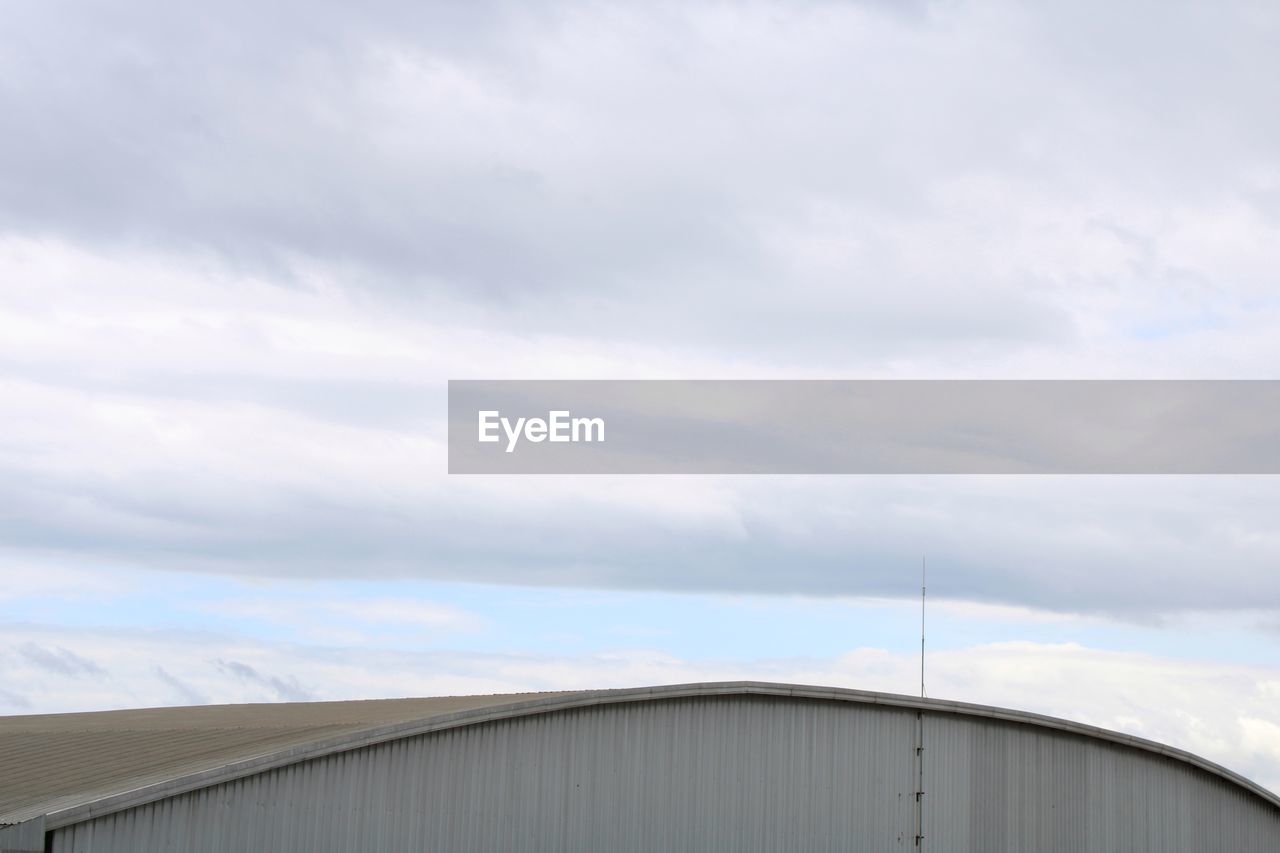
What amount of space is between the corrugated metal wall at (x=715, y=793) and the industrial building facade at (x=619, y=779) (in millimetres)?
52

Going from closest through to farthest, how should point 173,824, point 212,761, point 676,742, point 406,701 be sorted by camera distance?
point 173,824
point 212,761
point 676,742
point 406,701

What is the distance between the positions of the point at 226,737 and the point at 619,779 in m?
10.1

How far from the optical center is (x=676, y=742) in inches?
1506

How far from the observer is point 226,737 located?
3728 cm

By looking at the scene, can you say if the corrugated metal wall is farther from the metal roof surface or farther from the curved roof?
the metal roof surface

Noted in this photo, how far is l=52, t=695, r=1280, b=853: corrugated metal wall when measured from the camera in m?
30.9

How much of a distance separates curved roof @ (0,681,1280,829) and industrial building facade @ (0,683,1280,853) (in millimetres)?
82

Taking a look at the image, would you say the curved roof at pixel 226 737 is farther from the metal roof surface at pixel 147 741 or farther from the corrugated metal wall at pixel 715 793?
the corrugated metal wall at pixel 715 793

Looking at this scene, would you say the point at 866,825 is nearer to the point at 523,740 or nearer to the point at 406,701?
the point at 523,740

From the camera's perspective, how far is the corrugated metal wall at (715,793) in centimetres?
3091

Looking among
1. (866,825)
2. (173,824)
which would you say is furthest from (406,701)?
(173,824)

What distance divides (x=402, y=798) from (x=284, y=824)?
305 centimetres

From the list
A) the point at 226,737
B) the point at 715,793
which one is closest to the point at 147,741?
the point at 226,737

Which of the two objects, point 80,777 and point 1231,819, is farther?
point 1231,819
